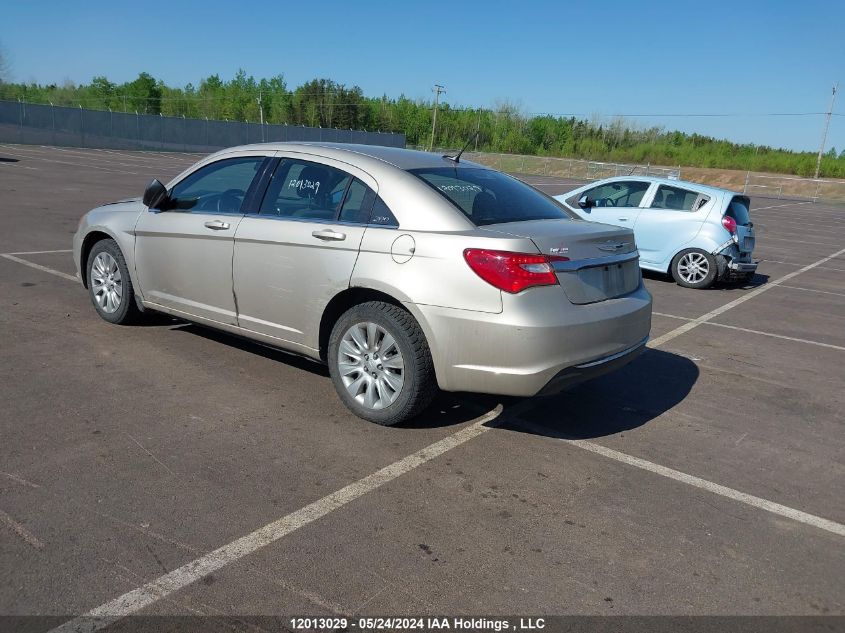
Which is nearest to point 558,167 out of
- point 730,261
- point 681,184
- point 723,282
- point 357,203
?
point 681,184

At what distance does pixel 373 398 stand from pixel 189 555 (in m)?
1.72

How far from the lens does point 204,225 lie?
539 cm

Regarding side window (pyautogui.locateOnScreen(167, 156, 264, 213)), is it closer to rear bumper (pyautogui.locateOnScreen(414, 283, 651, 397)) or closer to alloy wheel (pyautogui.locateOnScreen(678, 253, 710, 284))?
rear bumper (pyautogui.locateOnScreen(414, 283, 651, 397))

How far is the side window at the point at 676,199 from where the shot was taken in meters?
11.0

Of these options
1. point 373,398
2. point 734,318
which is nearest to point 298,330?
point 373,398

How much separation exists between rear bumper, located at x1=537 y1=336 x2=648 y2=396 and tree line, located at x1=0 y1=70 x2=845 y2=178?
8559 cm

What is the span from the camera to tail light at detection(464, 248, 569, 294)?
13.3 feet

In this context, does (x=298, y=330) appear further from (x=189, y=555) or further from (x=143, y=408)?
(x=189, y=555)

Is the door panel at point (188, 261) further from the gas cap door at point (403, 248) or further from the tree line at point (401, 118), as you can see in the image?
the tree line at point (401, 118)

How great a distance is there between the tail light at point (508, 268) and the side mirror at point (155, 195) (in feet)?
9.39

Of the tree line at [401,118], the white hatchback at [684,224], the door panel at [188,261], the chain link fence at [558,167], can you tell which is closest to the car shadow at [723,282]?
the white hatchback at [684,224]

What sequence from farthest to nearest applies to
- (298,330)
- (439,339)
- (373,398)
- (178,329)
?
(178,329), (298,330), (373,398), (439,339)

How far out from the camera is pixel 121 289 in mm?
6227

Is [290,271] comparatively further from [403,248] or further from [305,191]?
[403,248]
